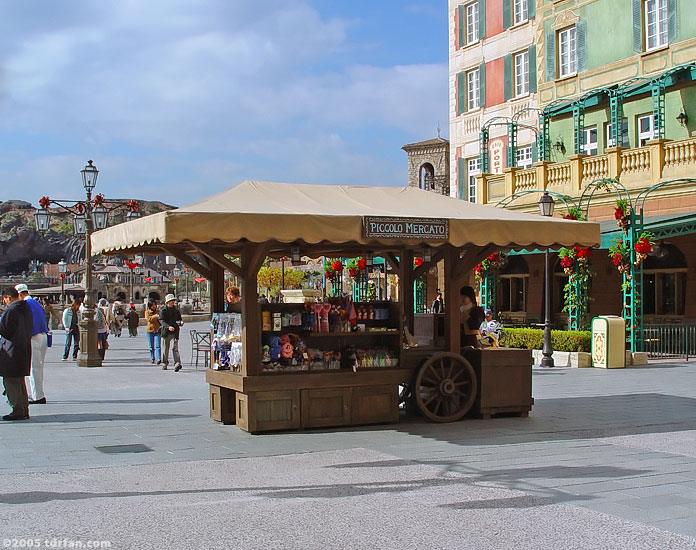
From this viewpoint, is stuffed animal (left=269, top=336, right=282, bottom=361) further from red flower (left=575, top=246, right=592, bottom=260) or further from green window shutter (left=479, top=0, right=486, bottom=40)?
green window shutter (left=479, top=0, right=486, bottom=40)

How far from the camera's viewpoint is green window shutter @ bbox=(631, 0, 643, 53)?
26.0 metres

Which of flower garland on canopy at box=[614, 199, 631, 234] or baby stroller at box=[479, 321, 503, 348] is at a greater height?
flower garland on canopy at box=[614, 199, 631, 234]

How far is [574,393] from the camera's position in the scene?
15.1 m

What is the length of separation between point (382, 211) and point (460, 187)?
24.7 meters

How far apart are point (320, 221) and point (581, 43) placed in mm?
21363

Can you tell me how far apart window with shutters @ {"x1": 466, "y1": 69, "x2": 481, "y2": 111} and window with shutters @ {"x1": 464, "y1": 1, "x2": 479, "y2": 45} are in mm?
1273

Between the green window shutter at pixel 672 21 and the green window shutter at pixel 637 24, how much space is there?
978 mm

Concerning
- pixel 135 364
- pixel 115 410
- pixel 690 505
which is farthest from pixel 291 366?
pixel 135 364

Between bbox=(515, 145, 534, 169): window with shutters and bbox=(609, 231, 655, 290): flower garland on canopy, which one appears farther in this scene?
bbox=(515, 145, 534, 169): window with shutters

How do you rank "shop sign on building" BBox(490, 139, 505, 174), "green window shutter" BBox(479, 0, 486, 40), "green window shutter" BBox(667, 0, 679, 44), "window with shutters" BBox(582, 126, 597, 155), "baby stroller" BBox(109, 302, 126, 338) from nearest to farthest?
"green window shutter" BBox(667, 0, 679, 44), "window with shutters" BBox(582, 126, 597, 155), "shop sign on building" BBox(490, 139, 505, 174), "green window shutter" BBox(479, 0, 486, 40), "baby stroller" BBox(109, 302, 126, 338)

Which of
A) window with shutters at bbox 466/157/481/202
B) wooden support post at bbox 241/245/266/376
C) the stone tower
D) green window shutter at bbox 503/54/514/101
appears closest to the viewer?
wooden support post at bbox 241/245/266/376

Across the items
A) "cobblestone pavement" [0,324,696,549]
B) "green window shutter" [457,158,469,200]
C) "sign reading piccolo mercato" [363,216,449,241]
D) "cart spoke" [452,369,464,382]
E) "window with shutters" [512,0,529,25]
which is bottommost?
"cobblestone pavement" [0,324,696,549]

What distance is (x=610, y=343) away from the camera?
1973cm

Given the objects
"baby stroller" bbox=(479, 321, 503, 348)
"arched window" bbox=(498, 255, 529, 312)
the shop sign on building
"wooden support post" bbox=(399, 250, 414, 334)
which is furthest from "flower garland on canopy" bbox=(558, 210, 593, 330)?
the shop sign on building
